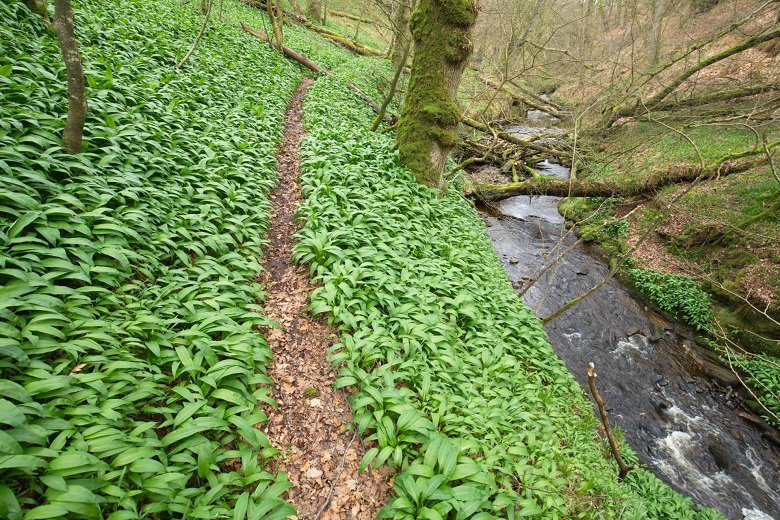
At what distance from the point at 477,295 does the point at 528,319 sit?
1.31 m

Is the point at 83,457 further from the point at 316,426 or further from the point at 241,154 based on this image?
the point at 241,154

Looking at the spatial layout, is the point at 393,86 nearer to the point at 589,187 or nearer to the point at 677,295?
the point at 589,187

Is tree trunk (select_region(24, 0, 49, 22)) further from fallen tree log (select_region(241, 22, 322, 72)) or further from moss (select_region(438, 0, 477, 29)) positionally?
fallen tree log (select_region(241, 22, 322, 72))

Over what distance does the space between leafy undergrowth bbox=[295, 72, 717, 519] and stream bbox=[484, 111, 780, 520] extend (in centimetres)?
120

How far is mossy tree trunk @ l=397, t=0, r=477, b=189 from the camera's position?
7074 mm

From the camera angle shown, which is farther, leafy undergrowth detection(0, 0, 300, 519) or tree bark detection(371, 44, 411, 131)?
tree bark detection(371, 44, 411, 131)

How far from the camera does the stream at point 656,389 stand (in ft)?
19.7

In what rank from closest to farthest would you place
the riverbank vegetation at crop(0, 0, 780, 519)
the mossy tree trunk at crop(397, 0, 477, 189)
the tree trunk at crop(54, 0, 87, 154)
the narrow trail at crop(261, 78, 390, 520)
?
the riverbank vegetation at crop(0, 0, 780, 519)
the narrow trail at crop(261, 78, 390, 520)
the tree trunk at crop(54, 0, 87, 154)
the mossy tree trunk at crop(397, 0, 477, 189)

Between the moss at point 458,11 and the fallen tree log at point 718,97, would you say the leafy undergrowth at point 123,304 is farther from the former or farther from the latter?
the fallen tree log at point 718,97

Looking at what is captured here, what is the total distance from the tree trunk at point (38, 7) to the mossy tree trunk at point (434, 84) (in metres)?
6.88

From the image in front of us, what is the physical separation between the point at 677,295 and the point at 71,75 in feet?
45.8

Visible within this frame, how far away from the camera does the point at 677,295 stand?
9969mm

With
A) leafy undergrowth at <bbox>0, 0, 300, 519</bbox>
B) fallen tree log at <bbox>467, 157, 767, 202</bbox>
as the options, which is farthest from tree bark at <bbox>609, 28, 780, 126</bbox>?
leafy undergrowth at <bbox>0, 0, 300, 519</bbox>

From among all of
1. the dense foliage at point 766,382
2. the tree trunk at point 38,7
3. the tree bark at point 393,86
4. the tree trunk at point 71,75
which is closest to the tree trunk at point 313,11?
the tree bark at point 393,86
